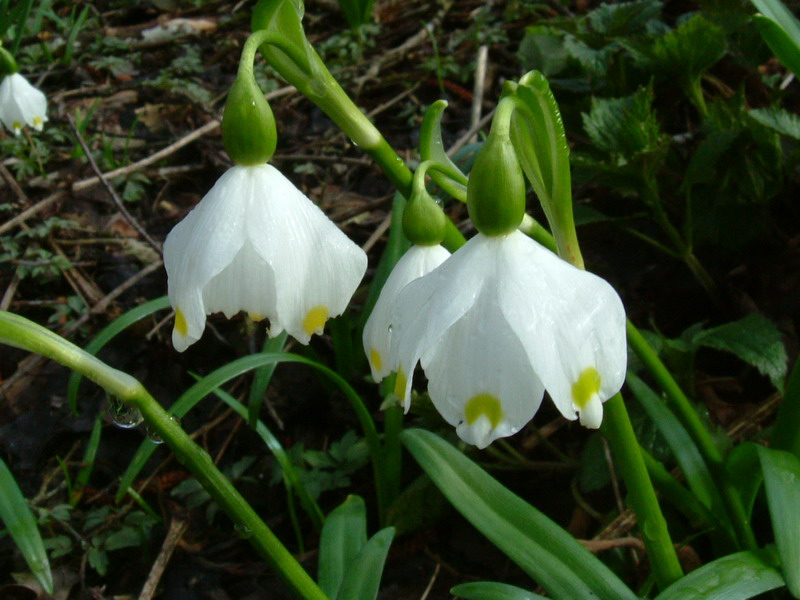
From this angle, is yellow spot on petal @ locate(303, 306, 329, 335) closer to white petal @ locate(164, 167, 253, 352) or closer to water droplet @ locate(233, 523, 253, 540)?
white petal @ locate(164, 167, 253, 352)

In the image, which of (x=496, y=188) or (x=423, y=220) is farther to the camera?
(x=423, y=220)

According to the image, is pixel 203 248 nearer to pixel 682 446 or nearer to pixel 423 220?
pixel 423 220

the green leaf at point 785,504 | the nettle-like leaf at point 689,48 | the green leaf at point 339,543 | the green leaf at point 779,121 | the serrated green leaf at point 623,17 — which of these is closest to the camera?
the green leaf at point 785,504

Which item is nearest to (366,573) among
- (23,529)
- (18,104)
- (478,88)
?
(23,529)

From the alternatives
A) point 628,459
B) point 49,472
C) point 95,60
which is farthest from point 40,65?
point 628,459

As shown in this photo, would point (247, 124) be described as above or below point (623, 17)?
above

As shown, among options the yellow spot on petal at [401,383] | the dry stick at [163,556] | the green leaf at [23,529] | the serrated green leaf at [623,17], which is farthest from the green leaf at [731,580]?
the serrated green leaf at [623,17]

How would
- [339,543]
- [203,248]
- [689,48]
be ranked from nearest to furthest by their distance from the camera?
[203,248]
[339,543]
[689,48]

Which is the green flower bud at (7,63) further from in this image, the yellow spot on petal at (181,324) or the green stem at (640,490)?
the green stem at (640,490)
